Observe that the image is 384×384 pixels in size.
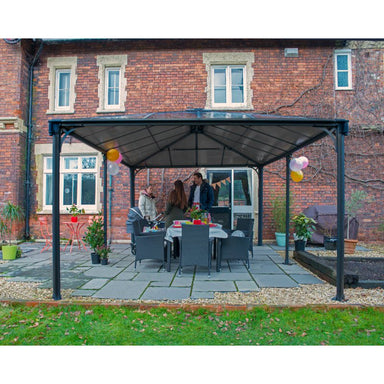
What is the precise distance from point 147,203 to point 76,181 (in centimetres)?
291

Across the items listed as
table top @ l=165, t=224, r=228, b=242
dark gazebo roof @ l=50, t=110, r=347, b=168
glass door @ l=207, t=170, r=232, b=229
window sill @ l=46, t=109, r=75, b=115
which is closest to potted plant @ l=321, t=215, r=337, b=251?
dark gazebo roof @ l=50, t=110, r=347, b=168

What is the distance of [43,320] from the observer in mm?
3105

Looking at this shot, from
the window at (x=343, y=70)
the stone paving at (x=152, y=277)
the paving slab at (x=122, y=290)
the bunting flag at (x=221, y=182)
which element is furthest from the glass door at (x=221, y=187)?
the paving slab at (x=122, y=290)

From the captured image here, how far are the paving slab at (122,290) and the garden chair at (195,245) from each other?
2.61 ft

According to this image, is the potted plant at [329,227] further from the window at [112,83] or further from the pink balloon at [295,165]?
the window at [112,83]

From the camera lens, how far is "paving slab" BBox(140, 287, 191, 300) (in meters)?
3.65

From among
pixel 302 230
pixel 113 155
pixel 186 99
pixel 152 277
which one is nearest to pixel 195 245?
pixel 152 277

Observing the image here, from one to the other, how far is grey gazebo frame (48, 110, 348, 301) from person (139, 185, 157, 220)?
538mm

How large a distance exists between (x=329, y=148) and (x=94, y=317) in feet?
25.5

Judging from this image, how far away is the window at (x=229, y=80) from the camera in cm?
830

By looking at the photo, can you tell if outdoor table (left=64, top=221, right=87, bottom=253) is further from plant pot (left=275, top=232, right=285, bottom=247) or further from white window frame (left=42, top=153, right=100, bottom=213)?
plant pot (left=275, top=232, right=285, bottom=247)

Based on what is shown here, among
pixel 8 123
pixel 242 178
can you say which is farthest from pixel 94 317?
pixel 8 123

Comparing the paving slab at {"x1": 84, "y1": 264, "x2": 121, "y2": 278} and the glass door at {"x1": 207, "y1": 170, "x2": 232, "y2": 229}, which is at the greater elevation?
the glass door at {"x1": 207, "y1": 170, "x2": 232, "y2": 229}

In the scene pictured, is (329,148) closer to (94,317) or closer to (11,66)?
(94,317)
